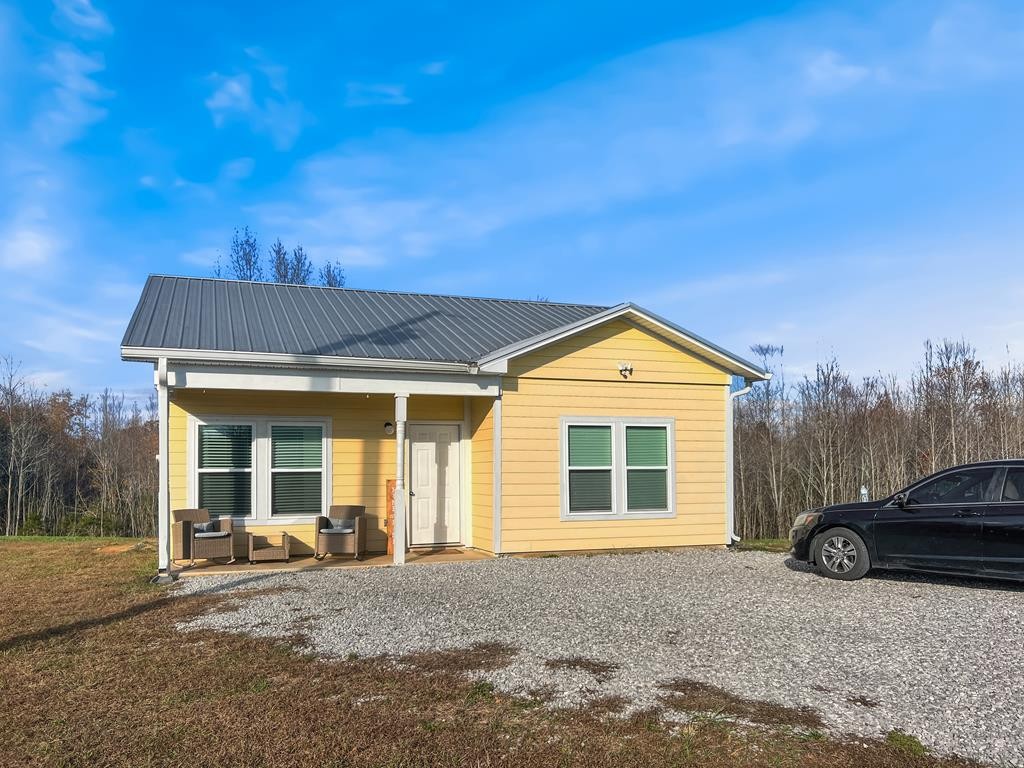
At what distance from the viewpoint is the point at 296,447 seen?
41.3 feet

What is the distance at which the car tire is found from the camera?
32.2 ft

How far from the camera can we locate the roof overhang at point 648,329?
12.1 meters

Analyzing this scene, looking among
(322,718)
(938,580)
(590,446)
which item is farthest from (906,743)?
(590,446)

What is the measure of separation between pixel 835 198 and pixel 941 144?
2433 millimetres

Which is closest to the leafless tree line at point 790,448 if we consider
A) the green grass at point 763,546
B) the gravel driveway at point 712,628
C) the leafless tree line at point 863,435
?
the leafless tree line at point 863,435

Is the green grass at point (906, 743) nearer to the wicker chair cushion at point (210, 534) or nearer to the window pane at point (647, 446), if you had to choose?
the window pane at point (647, 446)

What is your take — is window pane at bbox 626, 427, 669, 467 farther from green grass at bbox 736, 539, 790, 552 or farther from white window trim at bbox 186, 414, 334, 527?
white window trim at bbox 186, 414, 334, 527

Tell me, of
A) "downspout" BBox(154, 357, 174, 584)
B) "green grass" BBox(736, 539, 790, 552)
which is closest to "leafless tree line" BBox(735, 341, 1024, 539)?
"green grass" BBox(736, 539, 790, 552)

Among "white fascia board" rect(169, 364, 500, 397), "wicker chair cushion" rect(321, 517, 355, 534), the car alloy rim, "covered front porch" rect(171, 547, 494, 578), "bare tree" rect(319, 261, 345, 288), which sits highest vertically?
"bare tree" rect(319, 261, 345, 288)

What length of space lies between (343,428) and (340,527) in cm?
161

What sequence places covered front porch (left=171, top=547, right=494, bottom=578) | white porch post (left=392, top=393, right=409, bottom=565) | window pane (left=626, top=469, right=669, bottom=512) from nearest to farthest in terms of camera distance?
1. covered front porch (left=171, top=547, right=494, bottom=578)
2. white porch post (left=392, top=393, right=409, bottom=565)
3. window pane (left=626, top=469, right=669, bottom=512)

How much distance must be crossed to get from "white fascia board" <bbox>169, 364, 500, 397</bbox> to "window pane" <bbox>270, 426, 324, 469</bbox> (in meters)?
1.63

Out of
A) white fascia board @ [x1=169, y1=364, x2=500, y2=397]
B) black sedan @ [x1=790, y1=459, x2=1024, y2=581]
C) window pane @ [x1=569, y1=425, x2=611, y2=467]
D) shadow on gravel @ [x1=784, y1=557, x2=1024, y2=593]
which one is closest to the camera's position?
black sedan @ [x1=790, y1=459, x2=1024, y2=581]

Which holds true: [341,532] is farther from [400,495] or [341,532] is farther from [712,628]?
Answer: [712,628]
